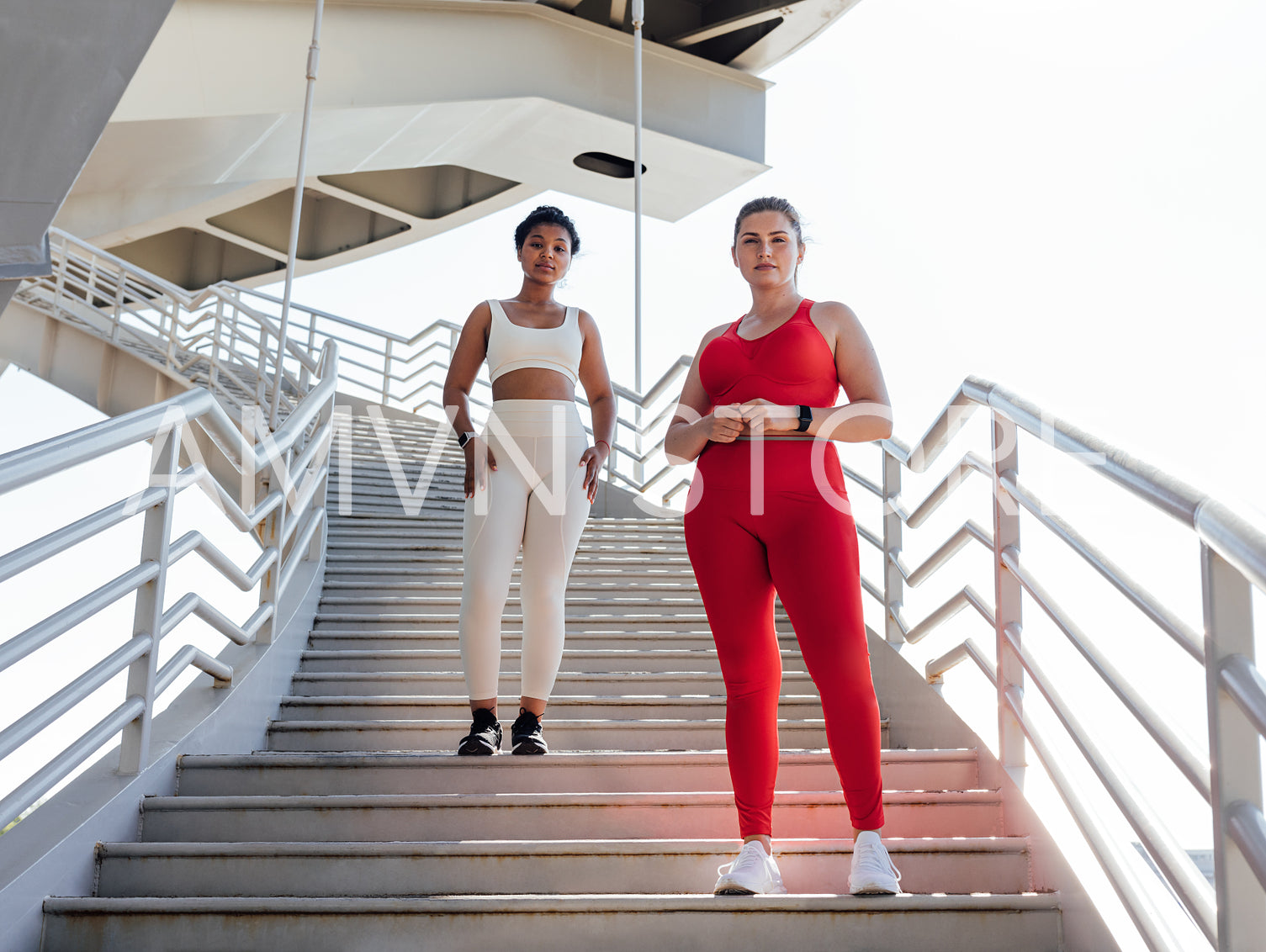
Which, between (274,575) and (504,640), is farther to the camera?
(504,640)

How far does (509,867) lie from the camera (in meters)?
2.26

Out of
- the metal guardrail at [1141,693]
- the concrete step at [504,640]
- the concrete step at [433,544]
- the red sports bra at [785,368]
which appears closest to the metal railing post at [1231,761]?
the metal guardrail at [1141,693]

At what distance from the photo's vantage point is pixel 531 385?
304cm

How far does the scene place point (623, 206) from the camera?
47.0 ft

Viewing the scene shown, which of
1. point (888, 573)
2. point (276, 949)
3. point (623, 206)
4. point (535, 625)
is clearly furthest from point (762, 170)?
point (276, 949)

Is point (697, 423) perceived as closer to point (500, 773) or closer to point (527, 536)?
point (527, 536)

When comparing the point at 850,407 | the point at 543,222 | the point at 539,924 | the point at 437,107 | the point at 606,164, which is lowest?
the point at 539,924

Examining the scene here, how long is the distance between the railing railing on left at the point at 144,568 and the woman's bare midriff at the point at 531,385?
2.44 ft

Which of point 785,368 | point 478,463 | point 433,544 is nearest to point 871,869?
point 785,368

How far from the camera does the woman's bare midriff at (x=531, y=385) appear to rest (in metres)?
3.03

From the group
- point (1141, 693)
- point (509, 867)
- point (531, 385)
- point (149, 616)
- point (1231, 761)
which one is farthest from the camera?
point (531, 385)

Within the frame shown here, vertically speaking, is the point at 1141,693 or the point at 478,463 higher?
the point at 478,463

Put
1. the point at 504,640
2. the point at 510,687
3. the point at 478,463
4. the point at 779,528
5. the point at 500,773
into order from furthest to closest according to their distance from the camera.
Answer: the point at 504,640, the point at 510,687, the point at 478,463, the point at 500,773, the point at 779,528

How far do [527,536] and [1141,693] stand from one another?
170 cm
